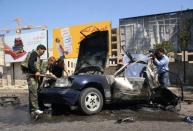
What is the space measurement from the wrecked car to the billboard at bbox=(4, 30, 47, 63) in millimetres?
28848

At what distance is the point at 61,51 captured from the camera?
42.8 metres

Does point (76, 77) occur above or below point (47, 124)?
above

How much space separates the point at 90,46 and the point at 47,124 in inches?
135

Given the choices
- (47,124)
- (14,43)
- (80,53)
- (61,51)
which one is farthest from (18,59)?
(47,124)

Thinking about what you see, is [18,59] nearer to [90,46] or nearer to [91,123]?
[90,46]

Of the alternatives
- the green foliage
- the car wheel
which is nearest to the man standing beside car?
the car wheel

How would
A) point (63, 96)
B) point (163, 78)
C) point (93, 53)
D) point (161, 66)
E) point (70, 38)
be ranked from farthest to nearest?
point (70, 38) → point (161, 66) → point (163, 78) → point (93, 53) → point (63, 96)

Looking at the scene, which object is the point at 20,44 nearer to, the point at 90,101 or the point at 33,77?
the point at 33,77

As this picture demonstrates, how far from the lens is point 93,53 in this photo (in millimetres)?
11648

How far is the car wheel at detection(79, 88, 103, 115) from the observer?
9969 mm

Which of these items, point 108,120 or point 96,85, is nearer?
point 108,120

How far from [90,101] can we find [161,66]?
289 centimetres

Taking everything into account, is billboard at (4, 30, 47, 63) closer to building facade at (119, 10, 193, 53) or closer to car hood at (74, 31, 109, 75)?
building facade at (119, 10, 193, 53)

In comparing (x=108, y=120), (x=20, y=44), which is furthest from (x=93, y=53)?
(x=20, y=44)
